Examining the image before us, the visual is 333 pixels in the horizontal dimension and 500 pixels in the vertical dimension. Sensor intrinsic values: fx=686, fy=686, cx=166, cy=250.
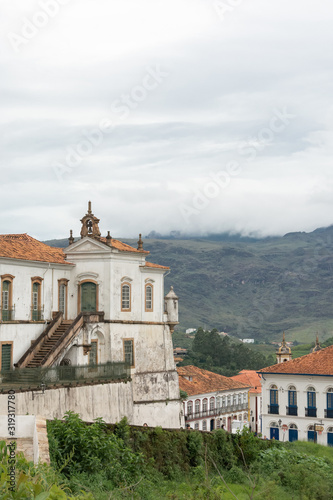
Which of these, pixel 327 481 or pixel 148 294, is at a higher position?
pixel 148 294

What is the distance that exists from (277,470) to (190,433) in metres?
3.34

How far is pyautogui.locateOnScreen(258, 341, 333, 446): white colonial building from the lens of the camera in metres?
46.2

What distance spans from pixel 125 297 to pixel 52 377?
30.1 ft

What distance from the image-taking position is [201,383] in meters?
72.2

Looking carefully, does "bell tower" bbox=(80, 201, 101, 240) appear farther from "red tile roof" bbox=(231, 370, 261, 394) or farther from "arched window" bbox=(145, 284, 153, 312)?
"red tile roof" bbox=(231, 370, 261, 394)

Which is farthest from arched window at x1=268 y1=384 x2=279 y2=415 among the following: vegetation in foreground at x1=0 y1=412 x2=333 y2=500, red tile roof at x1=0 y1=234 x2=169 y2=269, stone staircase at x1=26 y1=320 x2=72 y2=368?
stone staircase at x1=26 y1=320 x2=72 y2=368

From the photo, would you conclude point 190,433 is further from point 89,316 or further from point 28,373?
point 89,316

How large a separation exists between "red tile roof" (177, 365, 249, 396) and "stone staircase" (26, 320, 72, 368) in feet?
108

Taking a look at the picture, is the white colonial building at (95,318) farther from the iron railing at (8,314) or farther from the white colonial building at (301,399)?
the white colonial building at (301,399)

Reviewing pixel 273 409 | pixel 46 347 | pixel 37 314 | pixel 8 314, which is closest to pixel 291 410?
pixel 273 409

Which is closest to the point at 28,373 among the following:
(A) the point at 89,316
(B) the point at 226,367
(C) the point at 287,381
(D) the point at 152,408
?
(A) the point at 89,316

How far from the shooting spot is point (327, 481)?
2239 cm

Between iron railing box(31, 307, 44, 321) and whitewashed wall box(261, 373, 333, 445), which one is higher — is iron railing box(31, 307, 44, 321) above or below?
above

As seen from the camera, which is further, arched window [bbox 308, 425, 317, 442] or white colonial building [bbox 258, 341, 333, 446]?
arched window [bbox 308, 425, 317, 442]
